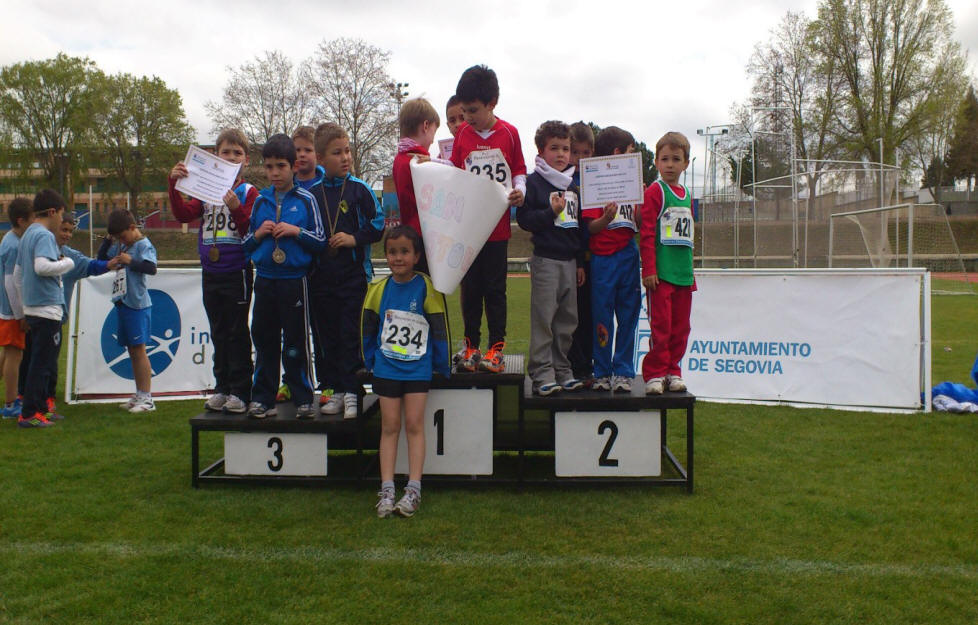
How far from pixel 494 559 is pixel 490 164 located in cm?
229

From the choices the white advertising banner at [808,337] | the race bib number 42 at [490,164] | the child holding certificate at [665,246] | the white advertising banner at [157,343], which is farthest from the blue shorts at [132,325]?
the white advertising banner at [808,337]

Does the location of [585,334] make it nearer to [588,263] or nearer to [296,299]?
[588,263]

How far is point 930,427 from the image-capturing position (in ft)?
20.0

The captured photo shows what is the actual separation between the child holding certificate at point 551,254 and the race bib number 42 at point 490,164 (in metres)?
0.30

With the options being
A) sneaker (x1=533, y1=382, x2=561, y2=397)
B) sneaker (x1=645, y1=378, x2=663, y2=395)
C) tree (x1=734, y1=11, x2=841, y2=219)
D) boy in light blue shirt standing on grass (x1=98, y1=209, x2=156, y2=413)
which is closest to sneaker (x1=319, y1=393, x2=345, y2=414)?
sneaker (x1=533, y1=382, x2=561, y2=397)

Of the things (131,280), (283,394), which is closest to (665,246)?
(283,394)

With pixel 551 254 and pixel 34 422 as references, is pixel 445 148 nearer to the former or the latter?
pixel 551 254

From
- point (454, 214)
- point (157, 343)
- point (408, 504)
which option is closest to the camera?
point (408, 504)

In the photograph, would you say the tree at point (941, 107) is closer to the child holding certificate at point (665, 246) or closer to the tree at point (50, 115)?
the child holding certificate at point (665, 246)

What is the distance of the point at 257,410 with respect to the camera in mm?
4629

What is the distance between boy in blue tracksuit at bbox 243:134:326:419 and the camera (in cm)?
455

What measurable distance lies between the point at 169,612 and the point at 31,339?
503 centimetres

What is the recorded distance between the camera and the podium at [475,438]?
4531 millimetres

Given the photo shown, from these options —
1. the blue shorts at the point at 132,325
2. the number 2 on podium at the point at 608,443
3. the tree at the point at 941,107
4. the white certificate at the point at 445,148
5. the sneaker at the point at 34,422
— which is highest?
the tree at the point at 941,107
